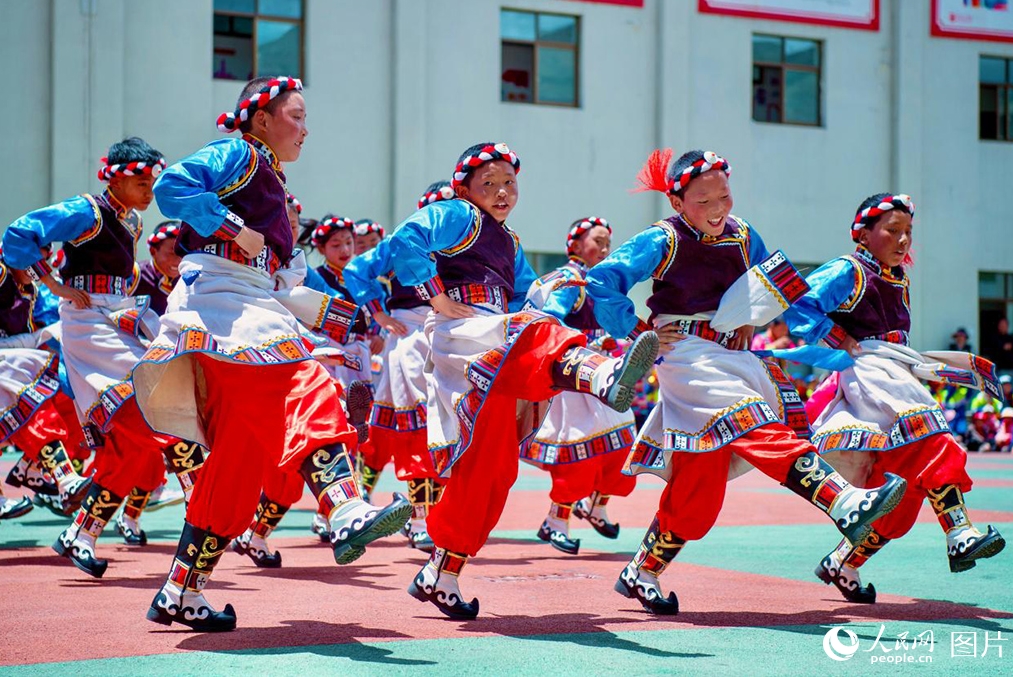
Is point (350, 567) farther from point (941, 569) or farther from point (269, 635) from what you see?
point (941, 569)

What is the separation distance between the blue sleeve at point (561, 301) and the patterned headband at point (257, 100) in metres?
1.29

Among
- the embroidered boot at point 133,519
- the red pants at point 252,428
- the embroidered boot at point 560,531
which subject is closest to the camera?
the red pants at point 252,428

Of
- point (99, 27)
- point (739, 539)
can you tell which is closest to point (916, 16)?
point (99, 27)

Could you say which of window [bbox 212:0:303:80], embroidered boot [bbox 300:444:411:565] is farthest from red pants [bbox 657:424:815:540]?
window [bbox 212:0:303:80]

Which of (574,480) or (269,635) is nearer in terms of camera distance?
(269,635)

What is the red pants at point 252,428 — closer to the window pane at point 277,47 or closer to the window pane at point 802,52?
the window pane at point 277,47

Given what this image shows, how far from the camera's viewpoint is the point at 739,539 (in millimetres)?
7992

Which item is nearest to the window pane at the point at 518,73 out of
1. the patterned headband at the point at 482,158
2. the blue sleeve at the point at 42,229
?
the blue sleeve at the point at 42,229

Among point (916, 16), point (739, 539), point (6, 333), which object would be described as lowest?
point (739, 539)

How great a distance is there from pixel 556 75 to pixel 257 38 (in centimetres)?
446

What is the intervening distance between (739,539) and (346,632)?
13.0 ft

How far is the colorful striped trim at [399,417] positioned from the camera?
8.05m

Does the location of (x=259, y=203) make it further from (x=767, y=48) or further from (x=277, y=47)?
(x=767, y=48)

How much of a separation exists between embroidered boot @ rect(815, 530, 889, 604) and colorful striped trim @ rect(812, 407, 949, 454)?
363mm
